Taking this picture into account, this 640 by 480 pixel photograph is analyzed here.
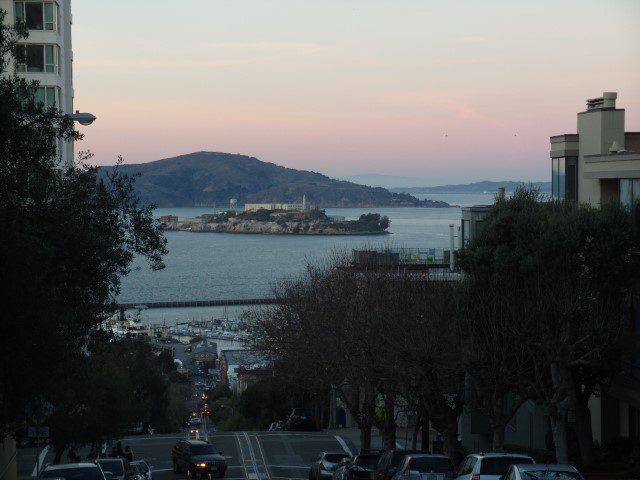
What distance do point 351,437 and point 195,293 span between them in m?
153

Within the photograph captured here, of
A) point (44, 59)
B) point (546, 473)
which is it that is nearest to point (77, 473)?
point (546, 473)

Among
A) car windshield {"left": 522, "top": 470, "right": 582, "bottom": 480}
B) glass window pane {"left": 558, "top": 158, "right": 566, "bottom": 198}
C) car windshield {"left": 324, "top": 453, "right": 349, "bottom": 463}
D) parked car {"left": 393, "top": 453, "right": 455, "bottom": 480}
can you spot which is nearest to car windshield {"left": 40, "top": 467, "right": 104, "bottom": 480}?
parked car {"left": 393, "top": 453, "right": 455, "bottom": 480}

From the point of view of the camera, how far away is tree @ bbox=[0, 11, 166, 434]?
530 inches

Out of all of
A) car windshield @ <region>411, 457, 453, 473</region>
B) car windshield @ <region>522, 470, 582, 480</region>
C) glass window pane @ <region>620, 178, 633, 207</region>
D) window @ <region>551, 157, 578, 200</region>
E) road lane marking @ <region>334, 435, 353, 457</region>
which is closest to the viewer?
car windshield @ <region>522, 470, 582, 480</region>

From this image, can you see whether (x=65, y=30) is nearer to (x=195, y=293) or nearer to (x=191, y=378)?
(x=191, y=378)

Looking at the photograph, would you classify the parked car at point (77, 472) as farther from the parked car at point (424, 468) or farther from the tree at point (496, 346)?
the tree at point (496, 346)

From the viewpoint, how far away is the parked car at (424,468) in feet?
66.1

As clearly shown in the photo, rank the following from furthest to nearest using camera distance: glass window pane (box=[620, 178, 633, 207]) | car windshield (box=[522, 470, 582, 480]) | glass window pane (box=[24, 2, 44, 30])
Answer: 1. glass window pane (box=[24, 2, 44, 30])
2. glass window pane (box=[620, 178, 633, 207])
3. car windshield (box=[522, 470, 582, 480])

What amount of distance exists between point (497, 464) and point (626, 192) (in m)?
11.5

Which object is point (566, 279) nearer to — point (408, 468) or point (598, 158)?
point (598, 158)

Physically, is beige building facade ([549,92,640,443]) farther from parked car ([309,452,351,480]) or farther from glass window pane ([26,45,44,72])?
glass window pane ([26,45,44,72])

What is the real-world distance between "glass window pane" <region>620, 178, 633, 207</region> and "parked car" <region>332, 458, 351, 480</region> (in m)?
9.78

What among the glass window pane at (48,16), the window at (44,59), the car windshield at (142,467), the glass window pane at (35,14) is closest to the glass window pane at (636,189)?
the car windshield at (142,467)

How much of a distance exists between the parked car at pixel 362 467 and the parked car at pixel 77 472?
23.6ft
